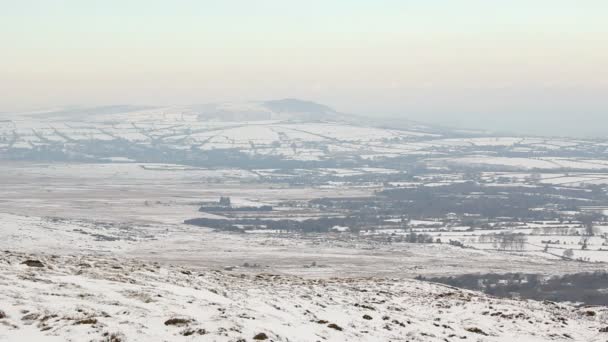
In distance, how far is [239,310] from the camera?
19141 mm

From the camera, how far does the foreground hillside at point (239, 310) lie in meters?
16.0

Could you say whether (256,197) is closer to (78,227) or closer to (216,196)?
(216,196)

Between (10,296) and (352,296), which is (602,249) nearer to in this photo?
(352,296)

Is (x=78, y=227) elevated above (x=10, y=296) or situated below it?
below

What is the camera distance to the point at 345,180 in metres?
170

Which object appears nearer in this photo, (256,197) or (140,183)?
(256,197)

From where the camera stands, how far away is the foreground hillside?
1605cm

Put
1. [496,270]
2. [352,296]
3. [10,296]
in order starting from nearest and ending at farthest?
[10,296], [352,296], [496,270]

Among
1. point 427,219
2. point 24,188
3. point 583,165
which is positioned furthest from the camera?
point 583,165

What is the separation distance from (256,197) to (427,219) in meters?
36.2

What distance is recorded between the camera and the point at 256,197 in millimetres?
135750

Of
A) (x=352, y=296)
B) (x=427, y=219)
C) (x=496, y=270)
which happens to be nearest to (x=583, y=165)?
(x=427, y=219)

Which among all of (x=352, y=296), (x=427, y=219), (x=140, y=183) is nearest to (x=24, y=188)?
(x=140, y=183)

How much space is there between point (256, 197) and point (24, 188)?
148 ft
